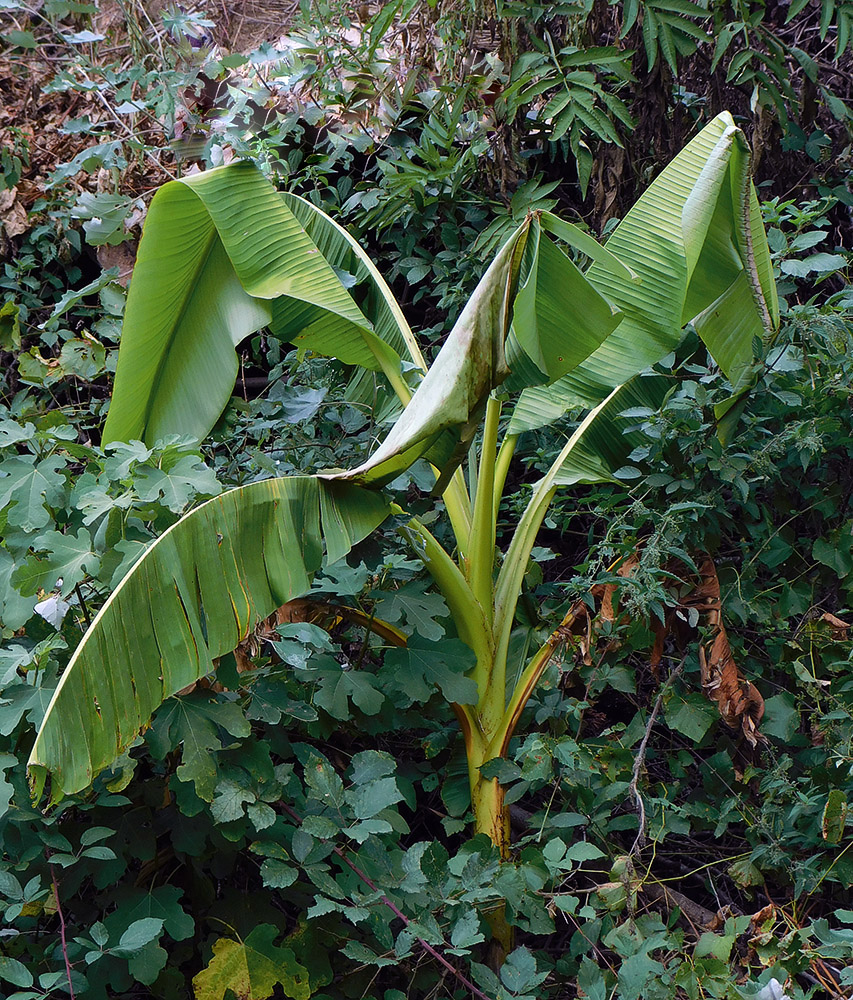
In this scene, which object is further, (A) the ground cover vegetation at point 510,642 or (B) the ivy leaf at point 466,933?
(A) the ground cover vegetation at point 510,642

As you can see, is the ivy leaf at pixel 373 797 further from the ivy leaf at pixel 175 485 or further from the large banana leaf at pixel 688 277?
the large banana leaf at pixel 688 277

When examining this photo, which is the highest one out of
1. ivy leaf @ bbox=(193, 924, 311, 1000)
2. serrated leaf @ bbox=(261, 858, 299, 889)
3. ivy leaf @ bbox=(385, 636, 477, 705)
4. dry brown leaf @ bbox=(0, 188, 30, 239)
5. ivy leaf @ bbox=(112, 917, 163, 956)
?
dry brown leaf @ bbox=(0, 188, 30, 239)

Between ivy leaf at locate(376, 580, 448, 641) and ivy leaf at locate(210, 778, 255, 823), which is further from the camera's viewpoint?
ivy leaf at locate(376, 580, 448, 641)

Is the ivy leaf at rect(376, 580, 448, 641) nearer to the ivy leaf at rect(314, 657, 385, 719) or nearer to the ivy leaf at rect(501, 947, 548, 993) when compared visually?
the ivy leaf at rect(314, 657, 385, 719)

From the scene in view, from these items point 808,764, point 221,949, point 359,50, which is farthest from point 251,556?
point 359,50

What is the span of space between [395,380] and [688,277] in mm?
746

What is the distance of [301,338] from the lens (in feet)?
7.47

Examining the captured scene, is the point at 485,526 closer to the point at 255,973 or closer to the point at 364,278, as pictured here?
the point at 364,278

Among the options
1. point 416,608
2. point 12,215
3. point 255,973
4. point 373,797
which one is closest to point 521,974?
point 373,797

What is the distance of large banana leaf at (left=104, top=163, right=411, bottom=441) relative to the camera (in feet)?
7.02

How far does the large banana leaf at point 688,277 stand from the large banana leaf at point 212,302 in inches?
20.1

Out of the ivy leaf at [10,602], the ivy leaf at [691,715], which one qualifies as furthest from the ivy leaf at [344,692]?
the ivy leaf at [691,715]

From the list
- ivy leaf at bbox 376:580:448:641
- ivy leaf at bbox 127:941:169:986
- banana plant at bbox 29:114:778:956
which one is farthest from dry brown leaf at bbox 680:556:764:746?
ivy leaf at bbox 127:941:169:986

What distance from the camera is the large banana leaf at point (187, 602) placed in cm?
142
